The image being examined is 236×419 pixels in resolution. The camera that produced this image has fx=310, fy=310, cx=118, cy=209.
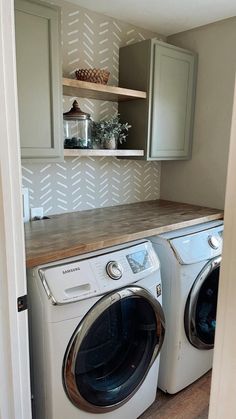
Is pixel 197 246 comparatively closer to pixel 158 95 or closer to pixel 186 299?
pixel 186 299

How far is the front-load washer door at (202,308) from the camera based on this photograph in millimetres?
1761

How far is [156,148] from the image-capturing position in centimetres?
221

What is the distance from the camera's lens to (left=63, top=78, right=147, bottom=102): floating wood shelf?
1745 millimetres

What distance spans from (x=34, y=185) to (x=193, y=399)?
5.25 feet

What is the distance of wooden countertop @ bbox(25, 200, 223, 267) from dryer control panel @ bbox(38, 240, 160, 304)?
0.05m

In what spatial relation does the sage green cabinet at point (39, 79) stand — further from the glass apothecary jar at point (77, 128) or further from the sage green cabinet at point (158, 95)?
the sage green cabinet at point (158, 95)

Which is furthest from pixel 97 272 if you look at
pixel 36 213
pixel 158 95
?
pixel 158 95

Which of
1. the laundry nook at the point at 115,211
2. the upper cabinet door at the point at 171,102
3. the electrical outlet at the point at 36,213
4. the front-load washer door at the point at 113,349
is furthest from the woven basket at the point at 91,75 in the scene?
the front-load washer door at the point at 113,349

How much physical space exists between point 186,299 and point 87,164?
1116 mm
